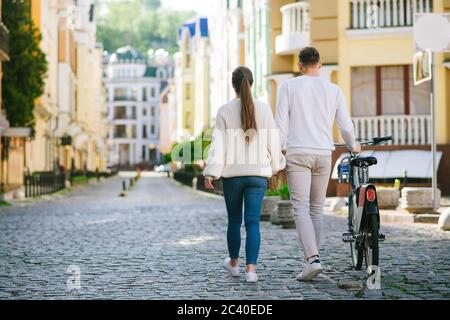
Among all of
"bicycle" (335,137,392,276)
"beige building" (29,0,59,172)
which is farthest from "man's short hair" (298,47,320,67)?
"beige building" (29,0,59,172)

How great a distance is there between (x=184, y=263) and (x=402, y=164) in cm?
1567

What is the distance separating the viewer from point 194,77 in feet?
309

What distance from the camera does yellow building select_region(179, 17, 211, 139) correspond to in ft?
254

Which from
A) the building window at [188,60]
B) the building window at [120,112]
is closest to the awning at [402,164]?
the building window at [188,60]

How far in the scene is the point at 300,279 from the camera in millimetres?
8211

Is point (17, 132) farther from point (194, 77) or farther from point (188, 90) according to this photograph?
point (188, 90)

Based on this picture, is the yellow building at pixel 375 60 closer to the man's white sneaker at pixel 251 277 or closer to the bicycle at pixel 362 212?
the bicycle at pixel 362 212

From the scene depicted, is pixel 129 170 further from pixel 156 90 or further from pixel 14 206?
pixel 14 206

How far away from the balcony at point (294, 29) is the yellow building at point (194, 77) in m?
43.4

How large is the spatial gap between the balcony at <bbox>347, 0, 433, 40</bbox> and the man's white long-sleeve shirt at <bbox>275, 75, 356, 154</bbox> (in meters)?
18.3

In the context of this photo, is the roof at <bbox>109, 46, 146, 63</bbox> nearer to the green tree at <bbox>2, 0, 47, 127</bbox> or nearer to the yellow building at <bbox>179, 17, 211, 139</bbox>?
the yellow building at <bbox>179, 17, 211, 139</bbox>

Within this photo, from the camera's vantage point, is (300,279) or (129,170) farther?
(129,170)

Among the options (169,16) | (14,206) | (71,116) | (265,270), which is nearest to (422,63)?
(265,270)
